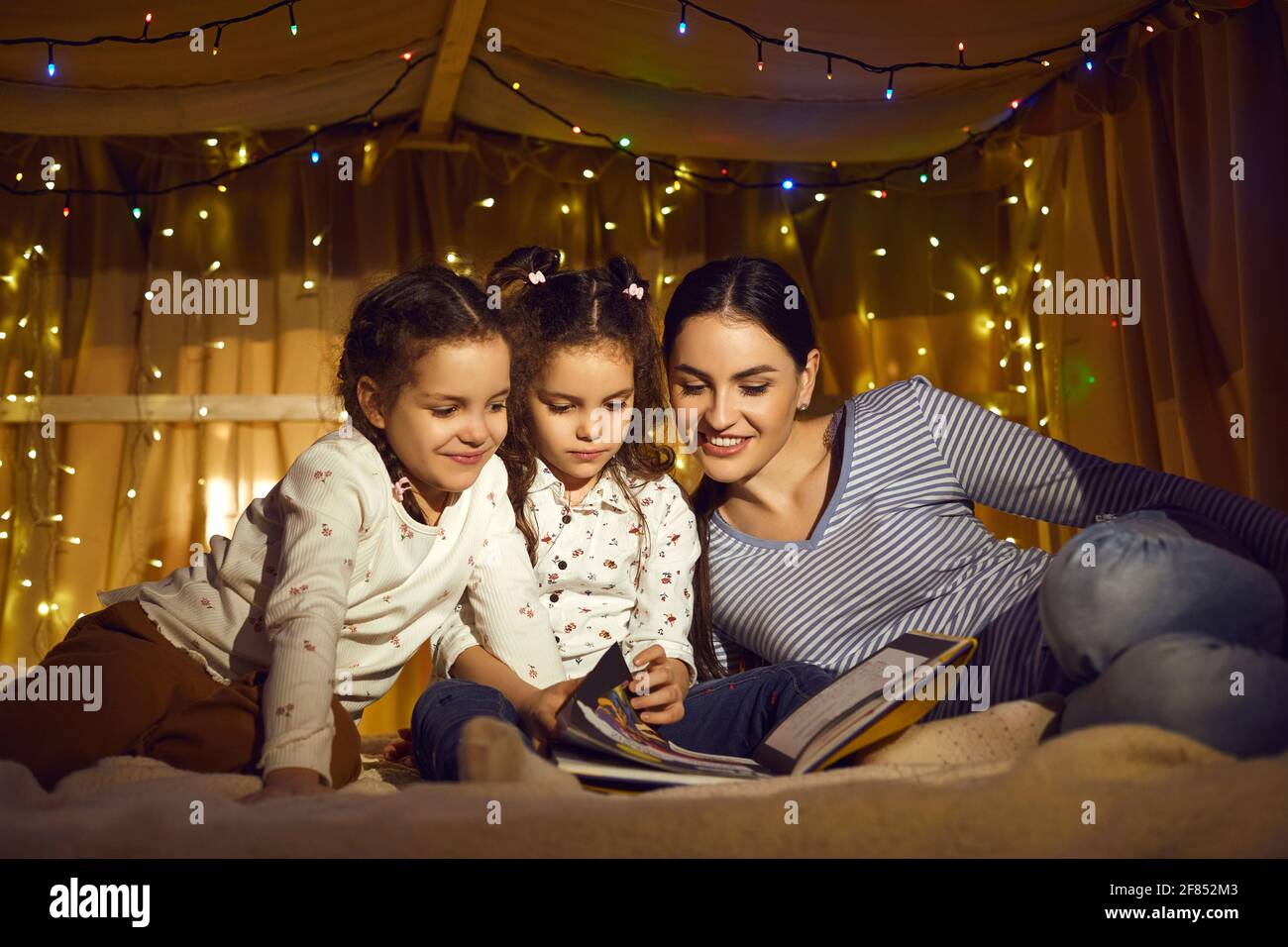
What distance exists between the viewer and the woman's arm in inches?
54.8

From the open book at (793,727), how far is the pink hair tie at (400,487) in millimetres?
374

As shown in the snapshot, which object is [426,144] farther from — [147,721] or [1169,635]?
[1169,635]

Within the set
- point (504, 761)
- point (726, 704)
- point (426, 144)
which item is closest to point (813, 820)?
point (504, 761)

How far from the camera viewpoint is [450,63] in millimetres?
2514

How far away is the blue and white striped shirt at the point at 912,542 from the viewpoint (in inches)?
61.1

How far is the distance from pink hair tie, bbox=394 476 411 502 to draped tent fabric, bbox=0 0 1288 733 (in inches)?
48.6

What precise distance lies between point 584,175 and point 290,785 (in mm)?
2185

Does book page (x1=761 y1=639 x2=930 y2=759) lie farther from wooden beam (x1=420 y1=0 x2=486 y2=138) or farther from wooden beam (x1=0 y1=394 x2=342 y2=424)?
wooden beam (x1=0 y1=394 x2=342 y2=424)

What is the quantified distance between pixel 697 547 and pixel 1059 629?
668 millimetres

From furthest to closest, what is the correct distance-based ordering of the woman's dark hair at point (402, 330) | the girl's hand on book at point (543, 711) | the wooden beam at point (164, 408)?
the wooden beam at point (164, 408) → the woman's dark hair at point (402, 330) → the girl's hand on book at point (543, 711)

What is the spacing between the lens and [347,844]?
87 cm

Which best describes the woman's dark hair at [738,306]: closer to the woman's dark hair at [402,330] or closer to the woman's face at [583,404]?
the woman's face at [583,404]

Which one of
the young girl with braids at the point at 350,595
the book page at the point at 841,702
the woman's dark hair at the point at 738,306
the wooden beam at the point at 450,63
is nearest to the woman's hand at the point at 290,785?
the young girl with braids at the point at 350,595

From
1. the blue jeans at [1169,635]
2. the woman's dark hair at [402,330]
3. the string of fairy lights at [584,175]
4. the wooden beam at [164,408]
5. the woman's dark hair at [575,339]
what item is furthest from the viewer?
the wooden beam at [164,408]
